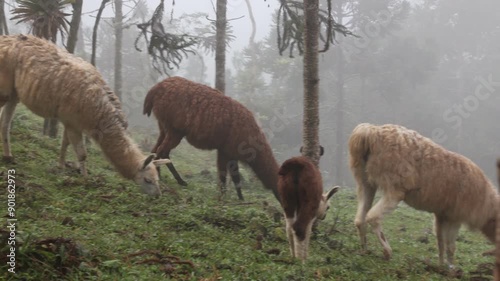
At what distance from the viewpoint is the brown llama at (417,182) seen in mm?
6691

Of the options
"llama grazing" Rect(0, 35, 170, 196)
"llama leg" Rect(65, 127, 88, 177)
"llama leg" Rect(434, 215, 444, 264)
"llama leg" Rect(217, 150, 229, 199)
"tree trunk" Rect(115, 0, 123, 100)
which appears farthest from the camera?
"tree trunk" Rect(115, 0, 123, 100)

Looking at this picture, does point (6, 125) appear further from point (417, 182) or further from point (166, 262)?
point (417, 182)

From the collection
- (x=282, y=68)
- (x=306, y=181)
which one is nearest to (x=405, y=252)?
(x=306, y=181)

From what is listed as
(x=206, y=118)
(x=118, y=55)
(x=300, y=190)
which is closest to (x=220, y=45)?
(x=206, y=118)

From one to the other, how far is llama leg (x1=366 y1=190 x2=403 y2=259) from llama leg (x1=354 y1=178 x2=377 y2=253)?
1.13 feet

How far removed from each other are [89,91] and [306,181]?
4.08 metres

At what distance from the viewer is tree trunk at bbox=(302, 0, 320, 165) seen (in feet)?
25.0

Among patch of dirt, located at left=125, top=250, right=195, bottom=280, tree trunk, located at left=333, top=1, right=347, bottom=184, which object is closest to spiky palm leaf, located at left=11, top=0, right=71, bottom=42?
patch of dirt, located at left=125, top=250, right=195, bottom=280

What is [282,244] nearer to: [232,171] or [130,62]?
[232,171]

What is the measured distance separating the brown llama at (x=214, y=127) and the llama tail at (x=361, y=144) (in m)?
3.10

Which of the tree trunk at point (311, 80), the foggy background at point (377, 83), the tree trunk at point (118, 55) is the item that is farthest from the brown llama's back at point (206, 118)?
the foggy background at point (377, 83)

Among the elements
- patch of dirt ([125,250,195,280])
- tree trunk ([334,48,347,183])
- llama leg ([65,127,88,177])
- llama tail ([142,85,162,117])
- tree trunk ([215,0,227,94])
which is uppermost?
tree trunk ([215,0,227,94])

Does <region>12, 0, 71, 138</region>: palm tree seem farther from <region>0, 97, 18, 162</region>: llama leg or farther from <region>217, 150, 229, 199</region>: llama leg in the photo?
<region>217, 150, 229, 199</region>: llama leg

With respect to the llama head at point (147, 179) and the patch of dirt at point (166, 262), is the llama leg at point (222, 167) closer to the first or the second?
the llama head at point (147, 179)
